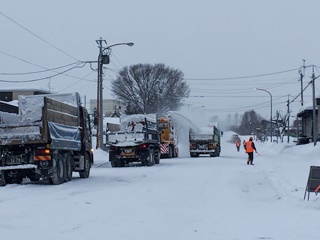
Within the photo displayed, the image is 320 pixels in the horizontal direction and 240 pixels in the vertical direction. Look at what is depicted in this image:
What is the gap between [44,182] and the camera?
59.4 feet

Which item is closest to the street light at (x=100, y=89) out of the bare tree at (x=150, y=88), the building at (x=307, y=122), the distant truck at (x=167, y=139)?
the distant truck at (x=167, y=139)

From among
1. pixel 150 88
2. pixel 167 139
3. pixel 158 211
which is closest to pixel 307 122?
pixel 150 88

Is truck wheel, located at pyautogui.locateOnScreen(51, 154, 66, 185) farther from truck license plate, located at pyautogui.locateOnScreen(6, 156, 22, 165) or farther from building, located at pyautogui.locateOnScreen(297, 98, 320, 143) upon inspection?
building, located at pyautogui.locateOnScreen(297, 98, 320, 143)

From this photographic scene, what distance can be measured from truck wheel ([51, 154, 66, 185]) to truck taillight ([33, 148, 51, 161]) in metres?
0.40

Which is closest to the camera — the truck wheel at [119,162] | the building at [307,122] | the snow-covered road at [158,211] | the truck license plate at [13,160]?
the snow-covered road at [158,211]

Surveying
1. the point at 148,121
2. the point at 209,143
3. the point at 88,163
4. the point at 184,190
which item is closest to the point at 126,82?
the point at 209,143

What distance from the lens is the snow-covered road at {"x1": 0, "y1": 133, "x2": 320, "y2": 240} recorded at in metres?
8.86

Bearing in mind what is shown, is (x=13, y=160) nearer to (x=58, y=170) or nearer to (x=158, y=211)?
(x=58, y=170)

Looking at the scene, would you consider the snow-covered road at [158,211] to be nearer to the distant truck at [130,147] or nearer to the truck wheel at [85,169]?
the truck wheel at [85,169]

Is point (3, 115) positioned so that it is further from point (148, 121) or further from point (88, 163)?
point (148, 121)

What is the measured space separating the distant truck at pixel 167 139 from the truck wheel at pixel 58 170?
22.6 metres

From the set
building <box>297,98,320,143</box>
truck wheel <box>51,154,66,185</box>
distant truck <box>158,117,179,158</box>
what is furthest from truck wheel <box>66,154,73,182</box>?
building <box>297,98,320,143</box>

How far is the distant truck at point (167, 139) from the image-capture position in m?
41.7

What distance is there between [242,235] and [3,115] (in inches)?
454
